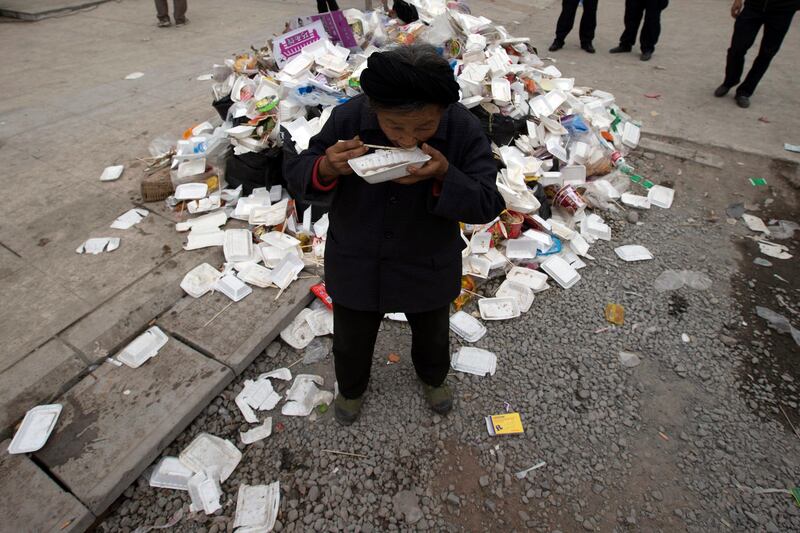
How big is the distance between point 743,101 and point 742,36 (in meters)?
0.78

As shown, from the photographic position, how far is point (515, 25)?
8.70 metres

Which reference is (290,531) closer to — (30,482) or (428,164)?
(30,482)

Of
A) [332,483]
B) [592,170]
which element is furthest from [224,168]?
[592,170]

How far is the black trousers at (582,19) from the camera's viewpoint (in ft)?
22.4

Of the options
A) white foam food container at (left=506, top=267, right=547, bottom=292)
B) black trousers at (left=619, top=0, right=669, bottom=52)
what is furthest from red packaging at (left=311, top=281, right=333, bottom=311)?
black trousers at (left=619, top=0, right=669, bottom=52)

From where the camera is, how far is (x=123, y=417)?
85.9 inches

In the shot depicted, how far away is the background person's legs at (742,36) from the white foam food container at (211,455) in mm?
6821

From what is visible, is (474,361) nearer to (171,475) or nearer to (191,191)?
(171,475)

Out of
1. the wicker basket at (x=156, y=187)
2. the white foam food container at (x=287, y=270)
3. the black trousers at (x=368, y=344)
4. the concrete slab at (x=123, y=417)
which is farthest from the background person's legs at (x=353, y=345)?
the wicker basket at (x=156, y=187)

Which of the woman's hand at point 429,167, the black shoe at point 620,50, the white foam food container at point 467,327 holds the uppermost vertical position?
the woman's hand at point 429,167

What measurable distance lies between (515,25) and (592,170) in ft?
20.1

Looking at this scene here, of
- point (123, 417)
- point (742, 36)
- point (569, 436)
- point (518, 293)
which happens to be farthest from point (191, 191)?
point (742, 36)

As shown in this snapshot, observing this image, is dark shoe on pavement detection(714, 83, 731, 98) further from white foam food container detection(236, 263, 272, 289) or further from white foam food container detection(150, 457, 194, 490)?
white foam food container detection(150, 457, 194, 490)

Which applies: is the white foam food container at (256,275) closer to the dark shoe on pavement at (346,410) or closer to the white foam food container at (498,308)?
the dark shoe on pavement at (346,410)
